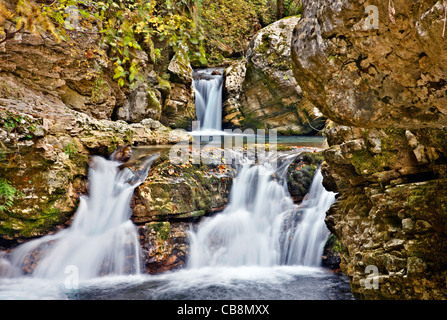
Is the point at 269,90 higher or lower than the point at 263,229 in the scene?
higher

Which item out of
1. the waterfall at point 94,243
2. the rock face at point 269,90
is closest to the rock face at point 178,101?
the rock face at point 269,90

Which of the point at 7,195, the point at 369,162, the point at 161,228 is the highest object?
the point at 369,162

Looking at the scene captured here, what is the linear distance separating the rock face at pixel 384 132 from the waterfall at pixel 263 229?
5.06 ft

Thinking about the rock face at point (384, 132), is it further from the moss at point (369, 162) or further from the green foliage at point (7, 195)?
the green foliage at point (7, 195)

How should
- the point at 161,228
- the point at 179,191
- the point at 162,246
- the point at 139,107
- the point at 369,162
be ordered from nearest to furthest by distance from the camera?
the point at 369,162 → the point at 162,246 → the point at 161,228 → the point at 179,191 → the point at 139,107

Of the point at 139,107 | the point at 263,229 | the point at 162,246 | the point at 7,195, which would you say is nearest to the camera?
the point at 7,195

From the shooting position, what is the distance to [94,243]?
5.84 metres

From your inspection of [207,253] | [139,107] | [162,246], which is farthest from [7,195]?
[139,107]

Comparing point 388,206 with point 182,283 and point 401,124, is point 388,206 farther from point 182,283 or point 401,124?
point 182,283

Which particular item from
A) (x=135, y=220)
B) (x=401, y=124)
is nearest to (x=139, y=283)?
(x=135, y=220)

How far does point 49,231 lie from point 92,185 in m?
1.36

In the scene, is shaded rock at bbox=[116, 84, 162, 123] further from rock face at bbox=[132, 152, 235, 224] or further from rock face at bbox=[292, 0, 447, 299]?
rock face at bbox=[292, 0, 447, 299]

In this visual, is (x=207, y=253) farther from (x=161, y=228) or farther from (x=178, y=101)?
(x=178, y=101)

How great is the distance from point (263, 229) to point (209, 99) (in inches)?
398
